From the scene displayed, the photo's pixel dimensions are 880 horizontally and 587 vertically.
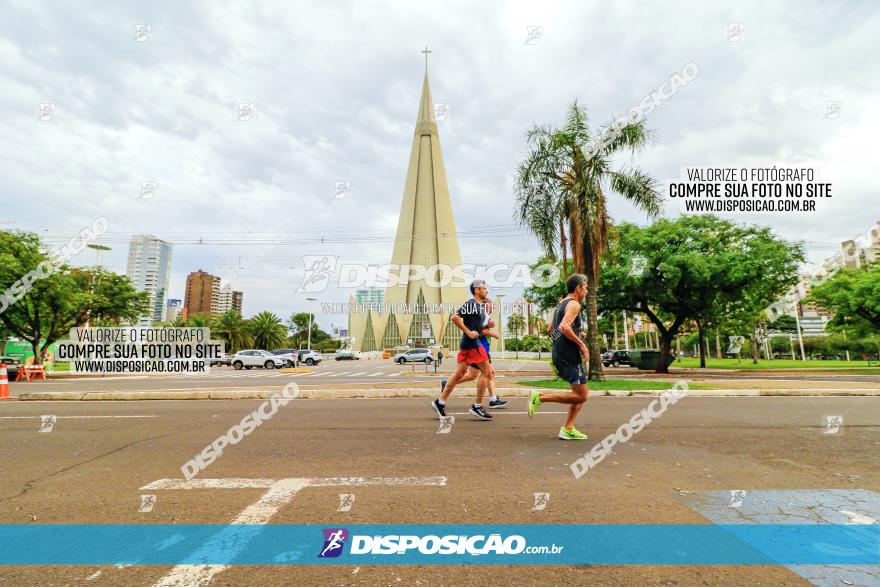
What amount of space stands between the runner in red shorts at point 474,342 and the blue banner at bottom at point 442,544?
3.90 m

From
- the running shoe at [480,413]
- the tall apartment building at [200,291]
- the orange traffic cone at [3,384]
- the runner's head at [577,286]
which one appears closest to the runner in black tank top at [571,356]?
the runner's head at [577,286]

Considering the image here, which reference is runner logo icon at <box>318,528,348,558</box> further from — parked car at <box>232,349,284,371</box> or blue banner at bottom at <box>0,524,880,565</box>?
parked car at <box>232,349,284,371</box>

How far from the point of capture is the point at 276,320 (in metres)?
58.8

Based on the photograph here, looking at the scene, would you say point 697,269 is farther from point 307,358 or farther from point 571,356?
point 307,358

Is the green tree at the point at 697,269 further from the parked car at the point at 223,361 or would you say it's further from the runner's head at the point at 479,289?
the parked car at the point at 223,361

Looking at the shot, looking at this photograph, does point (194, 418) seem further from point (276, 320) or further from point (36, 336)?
point (276, 320)

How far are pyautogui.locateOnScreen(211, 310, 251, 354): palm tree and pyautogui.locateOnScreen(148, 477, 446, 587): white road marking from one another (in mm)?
54281

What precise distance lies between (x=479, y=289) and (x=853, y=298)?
32.7 m

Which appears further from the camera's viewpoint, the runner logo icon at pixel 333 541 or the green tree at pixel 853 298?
the green tree at pixel 853 298

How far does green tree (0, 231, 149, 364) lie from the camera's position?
78.5 feet

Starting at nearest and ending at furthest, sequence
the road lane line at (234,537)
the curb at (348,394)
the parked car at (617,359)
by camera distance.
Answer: the road lane line at (234,537) → the curb at (348,394) → the parked car at (617,359)

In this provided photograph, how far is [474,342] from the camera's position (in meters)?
6.80

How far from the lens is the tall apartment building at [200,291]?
324ft

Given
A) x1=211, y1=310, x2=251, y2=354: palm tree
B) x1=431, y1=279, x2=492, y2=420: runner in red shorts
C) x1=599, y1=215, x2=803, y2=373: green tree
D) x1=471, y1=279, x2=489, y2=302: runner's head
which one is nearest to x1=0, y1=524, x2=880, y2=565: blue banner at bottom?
x1=431, y1=279, x2=492, y2=420: runner in red shorts
